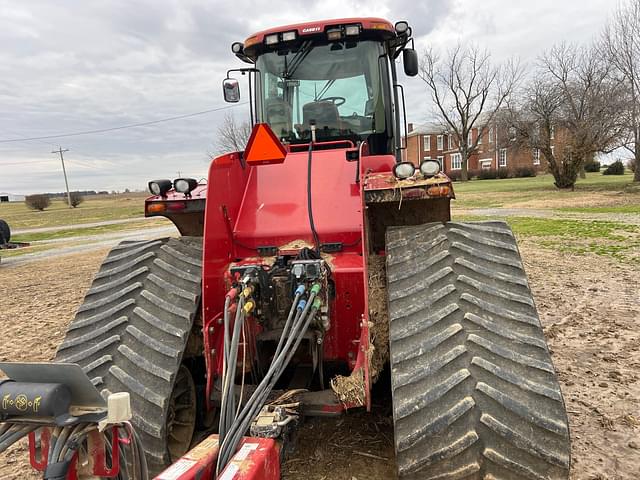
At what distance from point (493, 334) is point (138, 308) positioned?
6.57 ft

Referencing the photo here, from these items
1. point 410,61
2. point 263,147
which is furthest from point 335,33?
point 263,147

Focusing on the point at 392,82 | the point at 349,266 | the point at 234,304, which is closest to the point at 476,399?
the point at 349,266

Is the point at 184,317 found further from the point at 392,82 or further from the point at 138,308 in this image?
the point at 392,82

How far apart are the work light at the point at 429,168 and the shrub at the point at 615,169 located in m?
55.6

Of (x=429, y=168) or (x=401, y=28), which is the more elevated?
(x=401, y=28)

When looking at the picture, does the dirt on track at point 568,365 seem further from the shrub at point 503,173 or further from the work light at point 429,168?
the shrub at point 503,173

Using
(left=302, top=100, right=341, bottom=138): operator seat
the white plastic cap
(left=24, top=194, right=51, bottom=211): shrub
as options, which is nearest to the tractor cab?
(left=302, top=100, right=341, bottom=138): operator seat

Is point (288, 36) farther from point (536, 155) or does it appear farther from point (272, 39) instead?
point (536, 155)

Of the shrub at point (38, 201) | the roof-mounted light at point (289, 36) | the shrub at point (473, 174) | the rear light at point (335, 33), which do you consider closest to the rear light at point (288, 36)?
the roof-mounted light at point (289, 36)

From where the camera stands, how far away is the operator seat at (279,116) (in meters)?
4.47

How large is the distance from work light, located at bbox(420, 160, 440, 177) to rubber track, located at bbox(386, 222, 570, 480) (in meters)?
0.53

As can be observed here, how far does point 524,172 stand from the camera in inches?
2296

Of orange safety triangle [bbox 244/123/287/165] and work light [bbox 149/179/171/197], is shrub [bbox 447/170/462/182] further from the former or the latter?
orange safety triangle [bbox 244/123/287/165]

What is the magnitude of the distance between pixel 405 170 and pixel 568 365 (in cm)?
250
